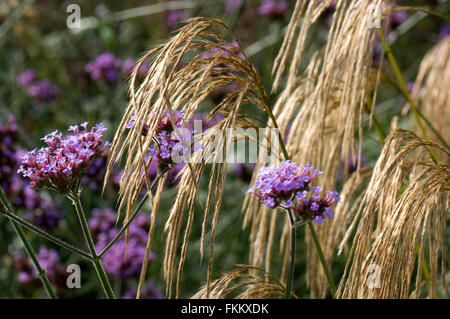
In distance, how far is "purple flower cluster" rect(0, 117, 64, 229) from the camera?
189 centimetres

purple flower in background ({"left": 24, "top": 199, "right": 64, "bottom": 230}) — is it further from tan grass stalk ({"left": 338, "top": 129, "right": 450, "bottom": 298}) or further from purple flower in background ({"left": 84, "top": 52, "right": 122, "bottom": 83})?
tan grass stalk ({"left": 338, "top": 129, "right": 450, "bottom": 298})

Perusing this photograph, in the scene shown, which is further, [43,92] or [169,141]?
[43,92]

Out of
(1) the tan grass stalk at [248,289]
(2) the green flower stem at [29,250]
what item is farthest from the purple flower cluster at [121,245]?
(1) the tan grass stalk at [248,289]

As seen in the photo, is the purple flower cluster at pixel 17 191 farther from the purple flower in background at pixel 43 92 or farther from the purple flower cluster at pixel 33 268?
the purple flower in background at pixel 43 92

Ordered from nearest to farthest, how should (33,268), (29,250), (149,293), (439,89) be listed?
(29,250)
(439,89)
(149,293)
(33,268)

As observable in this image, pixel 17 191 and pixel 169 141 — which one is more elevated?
pixel 169 141

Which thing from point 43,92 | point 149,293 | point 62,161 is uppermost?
point 43,92

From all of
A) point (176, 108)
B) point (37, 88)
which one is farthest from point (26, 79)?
point (176, 108)

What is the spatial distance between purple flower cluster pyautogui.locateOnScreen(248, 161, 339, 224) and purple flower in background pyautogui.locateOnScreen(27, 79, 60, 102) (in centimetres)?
227

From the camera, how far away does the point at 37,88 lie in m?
3.09

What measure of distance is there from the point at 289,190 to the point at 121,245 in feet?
3.80

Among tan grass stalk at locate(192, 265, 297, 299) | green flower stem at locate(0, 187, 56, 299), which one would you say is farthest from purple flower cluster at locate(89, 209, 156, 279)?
tan grass stalk at locate(192, 265, 297, 299)

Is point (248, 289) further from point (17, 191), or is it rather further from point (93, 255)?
point (17, 191)
